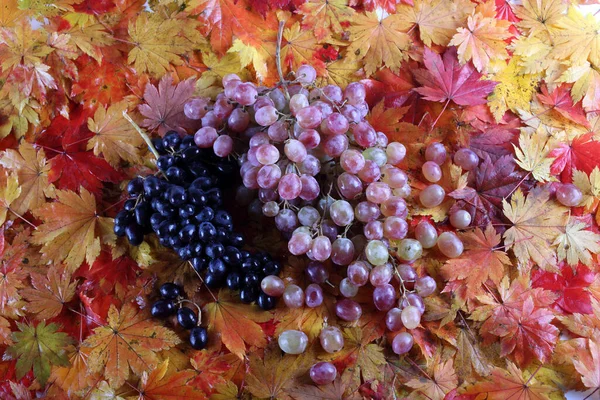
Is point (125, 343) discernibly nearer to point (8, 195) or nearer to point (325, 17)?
point (8, 195)

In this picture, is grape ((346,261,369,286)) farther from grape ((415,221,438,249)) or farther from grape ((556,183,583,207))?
grape ((556,183,583,207))

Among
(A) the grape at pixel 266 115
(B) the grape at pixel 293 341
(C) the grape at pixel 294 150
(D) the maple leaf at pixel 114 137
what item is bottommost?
(B) the grape at pixel 293 341

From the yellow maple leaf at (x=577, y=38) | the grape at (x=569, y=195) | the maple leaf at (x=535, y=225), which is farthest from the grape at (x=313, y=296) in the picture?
the yellow maple leaf at (x=577, y=38)

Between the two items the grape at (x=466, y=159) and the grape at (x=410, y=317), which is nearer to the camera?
the grape at (x=410, y=317)

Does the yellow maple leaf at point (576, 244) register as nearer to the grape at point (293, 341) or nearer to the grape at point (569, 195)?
the grape at point (569, 195)

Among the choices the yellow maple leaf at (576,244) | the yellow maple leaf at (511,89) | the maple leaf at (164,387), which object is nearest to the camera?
the maple leaf at (164,387)

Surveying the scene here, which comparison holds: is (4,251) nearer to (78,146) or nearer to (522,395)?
(78,146)

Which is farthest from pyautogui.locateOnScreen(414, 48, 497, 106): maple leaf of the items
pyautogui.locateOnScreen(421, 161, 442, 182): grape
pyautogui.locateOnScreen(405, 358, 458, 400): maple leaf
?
pyautogui.locateOnScreen(405, 358, 458, 400): maple leaf
